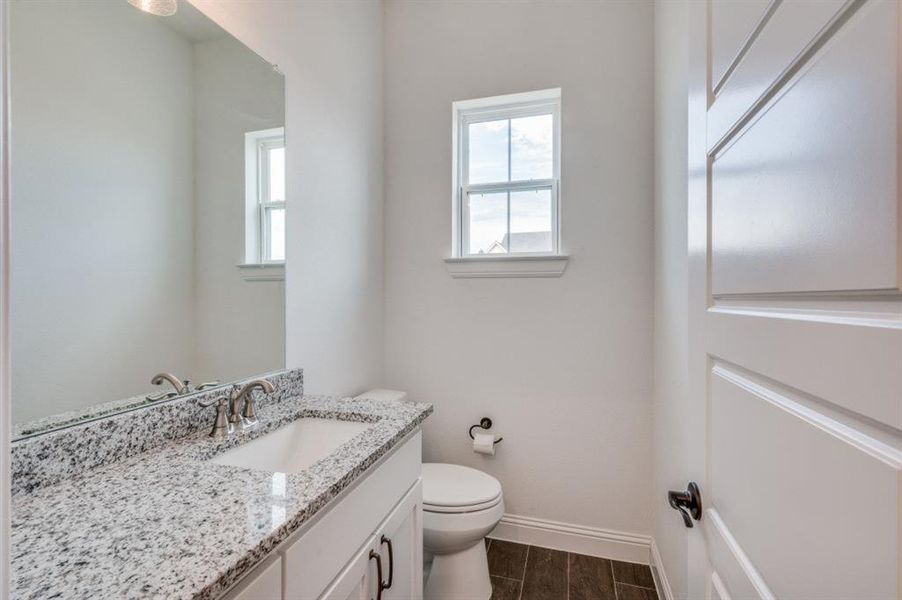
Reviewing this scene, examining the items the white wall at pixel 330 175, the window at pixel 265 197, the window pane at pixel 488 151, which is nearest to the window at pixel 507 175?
the window pane at pixel 488 151

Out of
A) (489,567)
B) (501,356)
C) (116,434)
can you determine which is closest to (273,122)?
(116,434)

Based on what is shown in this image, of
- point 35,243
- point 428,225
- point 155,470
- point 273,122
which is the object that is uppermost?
point 273,122

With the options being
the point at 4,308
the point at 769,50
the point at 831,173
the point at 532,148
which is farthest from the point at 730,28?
the point at 532,148

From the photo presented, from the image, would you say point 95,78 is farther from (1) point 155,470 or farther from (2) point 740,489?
→ (2) point 740,489

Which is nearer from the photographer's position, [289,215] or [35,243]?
[35,243]

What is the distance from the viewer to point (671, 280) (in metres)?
1.47

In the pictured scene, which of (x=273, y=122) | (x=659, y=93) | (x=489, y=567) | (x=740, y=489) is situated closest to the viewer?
(x=740, y=489)

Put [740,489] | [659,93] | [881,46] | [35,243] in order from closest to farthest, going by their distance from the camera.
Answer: [881,46]
[740,489]
[35,243]
[659,93]

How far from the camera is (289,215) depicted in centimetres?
147

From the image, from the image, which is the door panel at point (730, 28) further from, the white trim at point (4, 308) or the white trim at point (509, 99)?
the white trim at point (509, 99)

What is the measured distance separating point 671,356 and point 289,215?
153cm

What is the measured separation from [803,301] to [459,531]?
142cm

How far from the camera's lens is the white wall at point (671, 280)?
1279mm

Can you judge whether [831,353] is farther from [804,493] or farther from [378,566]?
[378,566]
